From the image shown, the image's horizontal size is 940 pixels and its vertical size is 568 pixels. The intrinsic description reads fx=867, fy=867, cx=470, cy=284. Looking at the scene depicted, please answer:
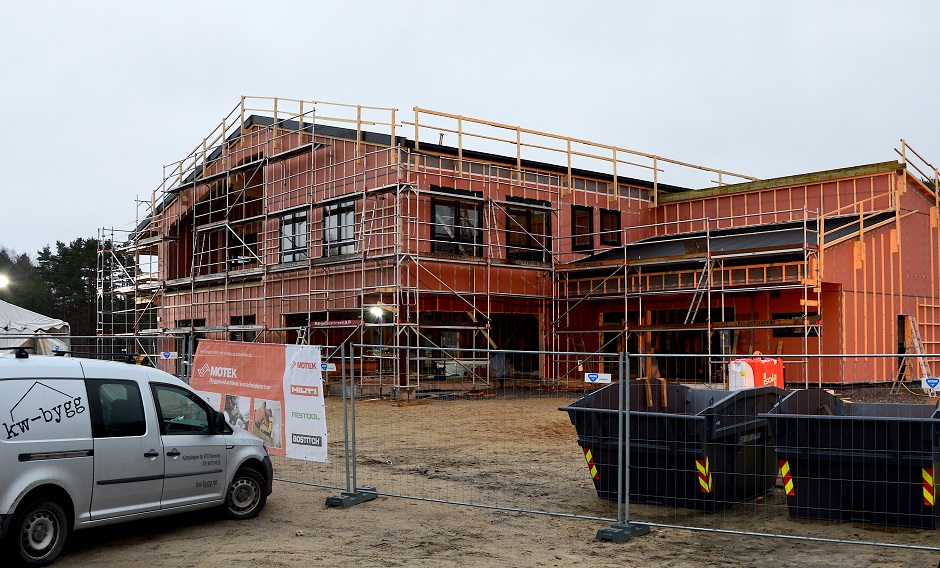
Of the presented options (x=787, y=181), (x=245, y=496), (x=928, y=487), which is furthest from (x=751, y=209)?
(x=245, y=496)

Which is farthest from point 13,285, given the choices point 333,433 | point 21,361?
point 21,361

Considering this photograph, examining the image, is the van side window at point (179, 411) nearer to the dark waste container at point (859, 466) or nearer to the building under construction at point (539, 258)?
the dark waste container at point (859, 466)

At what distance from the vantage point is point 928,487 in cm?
826

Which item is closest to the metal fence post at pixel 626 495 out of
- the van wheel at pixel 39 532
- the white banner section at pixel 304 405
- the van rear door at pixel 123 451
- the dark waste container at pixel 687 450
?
the dark waste container at pixel 687 450

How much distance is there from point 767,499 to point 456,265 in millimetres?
17073

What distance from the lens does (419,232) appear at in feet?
86.4

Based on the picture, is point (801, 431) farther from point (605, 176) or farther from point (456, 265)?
point (605, 176)

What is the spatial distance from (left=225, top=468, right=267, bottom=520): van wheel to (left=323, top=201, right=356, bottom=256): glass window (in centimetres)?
1783

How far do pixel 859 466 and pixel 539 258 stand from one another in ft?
69.3

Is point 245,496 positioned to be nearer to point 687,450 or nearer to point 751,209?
point 687,450

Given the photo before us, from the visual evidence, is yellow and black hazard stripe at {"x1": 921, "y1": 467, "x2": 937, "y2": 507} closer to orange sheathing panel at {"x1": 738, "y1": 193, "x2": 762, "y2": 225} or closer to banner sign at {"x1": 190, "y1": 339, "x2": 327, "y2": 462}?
banner sign at {"x1": 190, "y1": 339, "x2": 327, "y2": 462}

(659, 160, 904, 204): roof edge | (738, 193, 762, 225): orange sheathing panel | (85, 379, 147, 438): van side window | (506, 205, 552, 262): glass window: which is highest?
(659, 160, 904, 204): roof edge

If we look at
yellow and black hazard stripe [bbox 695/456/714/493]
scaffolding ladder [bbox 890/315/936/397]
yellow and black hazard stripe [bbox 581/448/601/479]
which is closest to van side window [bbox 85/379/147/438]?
yellow and black hazard stripe [bbox 581/448/601/479]

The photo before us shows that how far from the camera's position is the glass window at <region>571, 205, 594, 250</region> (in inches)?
1204
